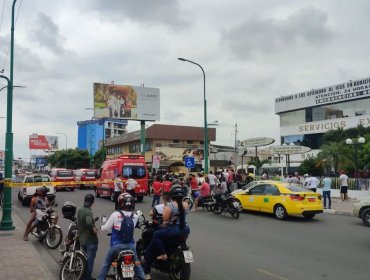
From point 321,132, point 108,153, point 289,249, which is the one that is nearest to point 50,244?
point 289,249

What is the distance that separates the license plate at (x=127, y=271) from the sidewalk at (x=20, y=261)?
218cm

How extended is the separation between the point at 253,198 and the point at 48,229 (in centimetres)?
932

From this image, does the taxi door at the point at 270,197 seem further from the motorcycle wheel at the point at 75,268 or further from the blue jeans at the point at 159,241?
the motorcycle wheel at the point at 75,268

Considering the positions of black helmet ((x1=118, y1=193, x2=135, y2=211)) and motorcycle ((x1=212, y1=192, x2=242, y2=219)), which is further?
motorcycle ((x1=212, y1=192, x2=242, y2=219))

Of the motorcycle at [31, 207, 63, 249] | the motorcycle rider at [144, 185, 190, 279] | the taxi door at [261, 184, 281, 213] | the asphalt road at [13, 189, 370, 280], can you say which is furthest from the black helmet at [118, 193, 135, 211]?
the taxi door at [261, 184, 281, 213]

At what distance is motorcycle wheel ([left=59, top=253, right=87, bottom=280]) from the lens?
7.02 meters

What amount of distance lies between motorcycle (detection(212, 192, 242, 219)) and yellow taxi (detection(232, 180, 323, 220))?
921 mm

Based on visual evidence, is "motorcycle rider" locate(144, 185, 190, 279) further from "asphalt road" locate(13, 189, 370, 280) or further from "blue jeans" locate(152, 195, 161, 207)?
"blue jeans" locate(152, 195, 161, 207)

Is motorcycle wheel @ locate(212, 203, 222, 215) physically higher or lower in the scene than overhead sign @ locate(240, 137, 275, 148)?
lower

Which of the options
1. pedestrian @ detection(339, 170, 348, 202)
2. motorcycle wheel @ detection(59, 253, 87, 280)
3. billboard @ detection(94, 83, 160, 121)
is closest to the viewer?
motorcycle wheel @ detection(59, 253, 87, 280)

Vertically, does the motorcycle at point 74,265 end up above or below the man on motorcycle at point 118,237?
below

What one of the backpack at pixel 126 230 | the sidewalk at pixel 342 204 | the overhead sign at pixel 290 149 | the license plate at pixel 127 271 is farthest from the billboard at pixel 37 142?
the license plate at pixel 127 271

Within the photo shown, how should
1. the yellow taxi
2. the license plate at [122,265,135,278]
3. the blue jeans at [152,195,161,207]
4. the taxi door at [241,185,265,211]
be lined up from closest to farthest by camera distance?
the license plate at [122,265,135,278], the yellow taxi, the taxi door at [241,185,265,211], the blue jeans at [152,195,161,207]

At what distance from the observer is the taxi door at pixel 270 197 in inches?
666
